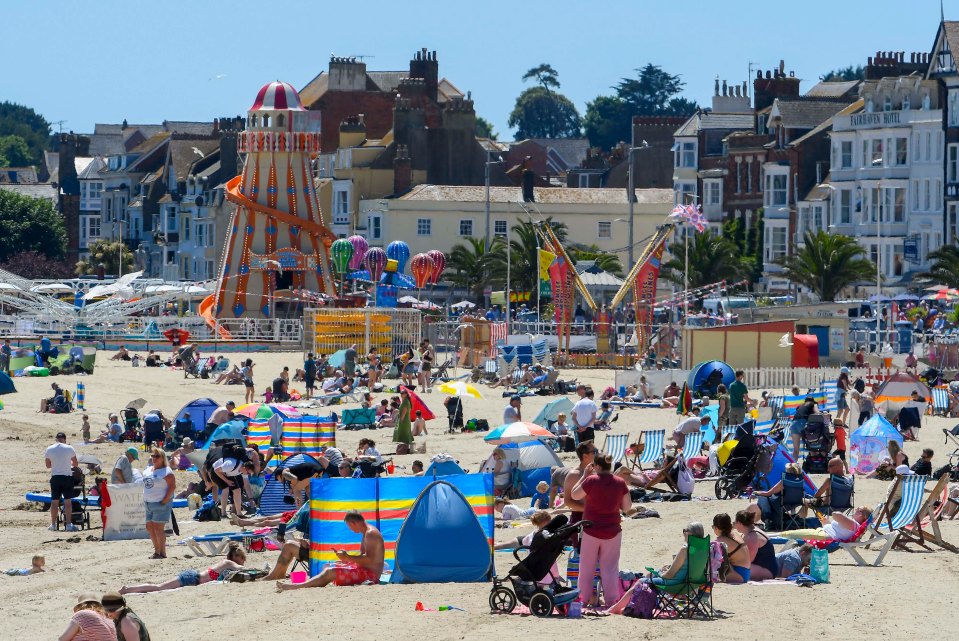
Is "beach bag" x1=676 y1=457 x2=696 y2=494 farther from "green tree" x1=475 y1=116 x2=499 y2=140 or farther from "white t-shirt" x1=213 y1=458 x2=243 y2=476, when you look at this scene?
"green tree" x1=475 y1=116 x2=499 y2=140

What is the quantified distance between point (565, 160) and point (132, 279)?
144ft

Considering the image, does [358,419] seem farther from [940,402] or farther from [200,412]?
[940,402]

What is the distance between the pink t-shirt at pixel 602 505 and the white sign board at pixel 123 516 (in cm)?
685

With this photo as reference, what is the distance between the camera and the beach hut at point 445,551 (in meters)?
14.3

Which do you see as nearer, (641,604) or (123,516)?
(641,604)

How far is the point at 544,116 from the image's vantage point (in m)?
142

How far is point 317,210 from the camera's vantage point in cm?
5966

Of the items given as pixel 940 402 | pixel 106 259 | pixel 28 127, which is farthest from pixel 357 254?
pixel 28 127

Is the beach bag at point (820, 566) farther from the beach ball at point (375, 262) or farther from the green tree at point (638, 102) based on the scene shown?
the green tree at point (638, 102)

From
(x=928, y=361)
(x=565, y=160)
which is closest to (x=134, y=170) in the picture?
(x=565, y=160)

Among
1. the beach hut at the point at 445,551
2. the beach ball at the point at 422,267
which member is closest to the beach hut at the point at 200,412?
the beach hut at the point at 445,551

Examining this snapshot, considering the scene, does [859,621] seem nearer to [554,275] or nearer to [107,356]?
[554,275]

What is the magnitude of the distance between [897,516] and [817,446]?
231 inches

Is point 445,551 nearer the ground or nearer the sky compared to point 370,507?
nearer the ground
